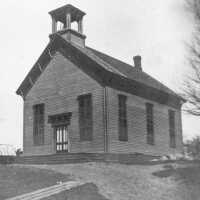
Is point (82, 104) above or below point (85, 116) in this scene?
above

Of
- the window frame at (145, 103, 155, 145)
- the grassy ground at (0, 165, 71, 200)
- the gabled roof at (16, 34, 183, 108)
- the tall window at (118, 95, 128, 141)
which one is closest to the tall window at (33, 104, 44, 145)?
the gabled roof at (16, 34, 183, 108)

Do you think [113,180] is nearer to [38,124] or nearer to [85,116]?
[85,116]

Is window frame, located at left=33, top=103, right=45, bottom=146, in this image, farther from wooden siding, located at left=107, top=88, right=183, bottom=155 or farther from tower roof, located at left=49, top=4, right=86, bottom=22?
tower roof, located at left=49, top=4, right=86, bottom=22

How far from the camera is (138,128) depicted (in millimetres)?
28156

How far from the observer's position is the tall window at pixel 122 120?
2644 centimetres

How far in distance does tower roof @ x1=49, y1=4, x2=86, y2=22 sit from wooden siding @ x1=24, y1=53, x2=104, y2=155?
288cm

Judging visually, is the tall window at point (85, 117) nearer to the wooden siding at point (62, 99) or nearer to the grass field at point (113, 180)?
the wooden siding at point (62, 99)

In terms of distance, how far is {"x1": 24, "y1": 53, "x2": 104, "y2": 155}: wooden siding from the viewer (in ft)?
84.6

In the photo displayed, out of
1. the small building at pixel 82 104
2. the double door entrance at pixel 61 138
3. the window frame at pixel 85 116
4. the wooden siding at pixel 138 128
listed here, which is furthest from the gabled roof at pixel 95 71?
the double door entrance at pixel 61 138

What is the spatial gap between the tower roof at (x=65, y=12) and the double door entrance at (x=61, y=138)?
772cm

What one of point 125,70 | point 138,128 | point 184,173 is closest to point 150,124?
point 138,128

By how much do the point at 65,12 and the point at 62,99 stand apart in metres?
6.05

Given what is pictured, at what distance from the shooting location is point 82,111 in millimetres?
26734

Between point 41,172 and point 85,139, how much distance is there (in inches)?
255
